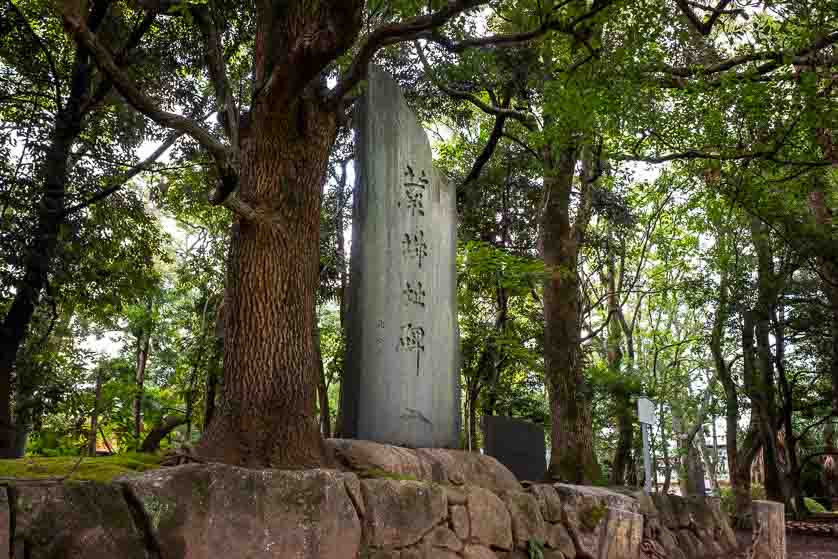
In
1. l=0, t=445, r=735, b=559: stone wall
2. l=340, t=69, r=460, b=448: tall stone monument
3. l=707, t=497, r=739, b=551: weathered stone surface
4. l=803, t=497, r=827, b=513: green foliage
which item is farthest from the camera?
l=803, t=497, r=827, b=513: green foliage

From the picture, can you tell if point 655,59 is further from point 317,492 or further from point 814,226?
point 317,492

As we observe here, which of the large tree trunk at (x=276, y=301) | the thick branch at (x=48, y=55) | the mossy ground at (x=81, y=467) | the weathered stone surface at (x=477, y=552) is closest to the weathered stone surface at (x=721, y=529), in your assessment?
the weathered stone surface at (x=477, y=552)

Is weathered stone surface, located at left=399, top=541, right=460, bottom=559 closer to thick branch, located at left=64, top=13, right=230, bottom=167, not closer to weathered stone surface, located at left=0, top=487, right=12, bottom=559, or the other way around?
weathered stone surface, located at left=0, top=487, right=12, bottom=559

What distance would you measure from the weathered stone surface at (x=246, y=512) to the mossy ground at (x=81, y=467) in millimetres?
655

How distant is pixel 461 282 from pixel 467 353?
1.41 meters

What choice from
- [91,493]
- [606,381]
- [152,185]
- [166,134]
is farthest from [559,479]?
[152,185]

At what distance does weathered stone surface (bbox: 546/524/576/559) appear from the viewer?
5426mm

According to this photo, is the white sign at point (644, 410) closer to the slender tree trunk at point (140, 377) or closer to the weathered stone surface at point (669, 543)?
the weathered stone surface at point (669, 543)

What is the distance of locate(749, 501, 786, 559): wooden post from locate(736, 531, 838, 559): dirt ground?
270 cm

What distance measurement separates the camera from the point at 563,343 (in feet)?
30.3

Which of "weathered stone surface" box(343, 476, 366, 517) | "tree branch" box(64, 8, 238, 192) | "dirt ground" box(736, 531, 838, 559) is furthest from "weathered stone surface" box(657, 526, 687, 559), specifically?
"tree branch" box(64, 8, 238, 192)

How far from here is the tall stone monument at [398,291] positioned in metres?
5.36

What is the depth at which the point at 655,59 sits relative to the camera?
27.2 ft

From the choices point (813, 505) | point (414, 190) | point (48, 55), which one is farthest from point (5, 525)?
point (813, 505)
